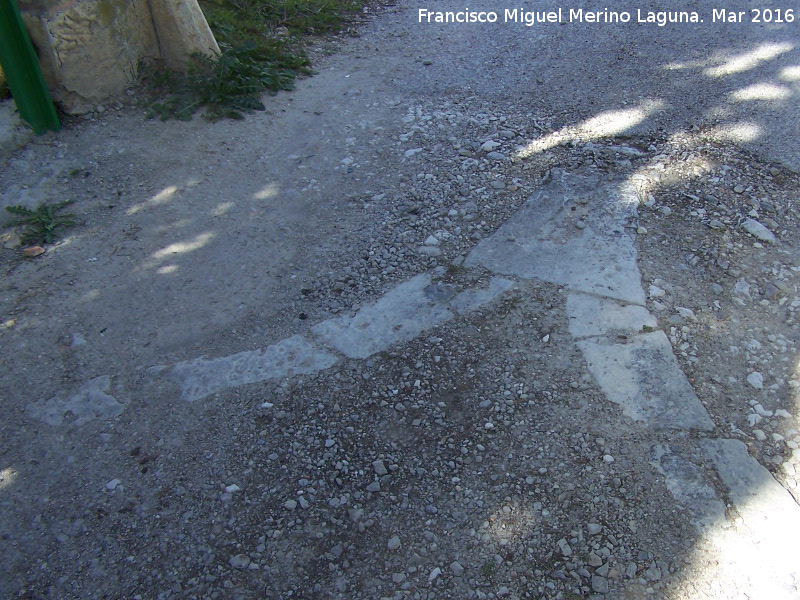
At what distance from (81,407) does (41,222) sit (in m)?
1.32

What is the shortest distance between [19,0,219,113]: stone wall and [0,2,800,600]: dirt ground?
0.21m

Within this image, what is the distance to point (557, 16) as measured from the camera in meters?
5.19

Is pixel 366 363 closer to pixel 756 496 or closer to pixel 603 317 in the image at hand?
pixel 603 317

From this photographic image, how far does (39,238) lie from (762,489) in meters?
3.43

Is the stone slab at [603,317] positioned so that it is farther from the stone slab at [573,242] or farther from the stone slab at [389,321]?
the stone slab at [389,321]

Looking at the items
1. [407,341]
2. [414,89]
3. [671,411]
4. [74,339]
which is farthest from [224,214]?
[671,411]

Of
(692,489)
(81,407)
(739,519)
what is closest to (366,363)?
(81,407)

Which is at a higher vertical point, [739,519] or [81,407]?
[81,407]

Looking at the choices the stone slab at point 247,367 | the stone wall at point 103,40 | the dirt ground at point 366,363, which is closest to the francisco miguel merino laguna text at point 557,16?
the dirt ground at point 366,363

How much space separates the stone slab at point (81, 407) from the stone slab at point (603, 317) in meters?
1.89

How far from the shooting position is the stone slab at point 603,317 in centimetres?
258

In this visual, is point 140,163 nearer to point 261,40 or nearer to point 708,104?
point 261,40

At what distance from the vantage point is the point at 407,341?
2629 millimetres

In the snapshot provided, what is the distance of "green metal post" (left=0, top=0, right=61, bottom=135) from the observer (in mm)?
3500
